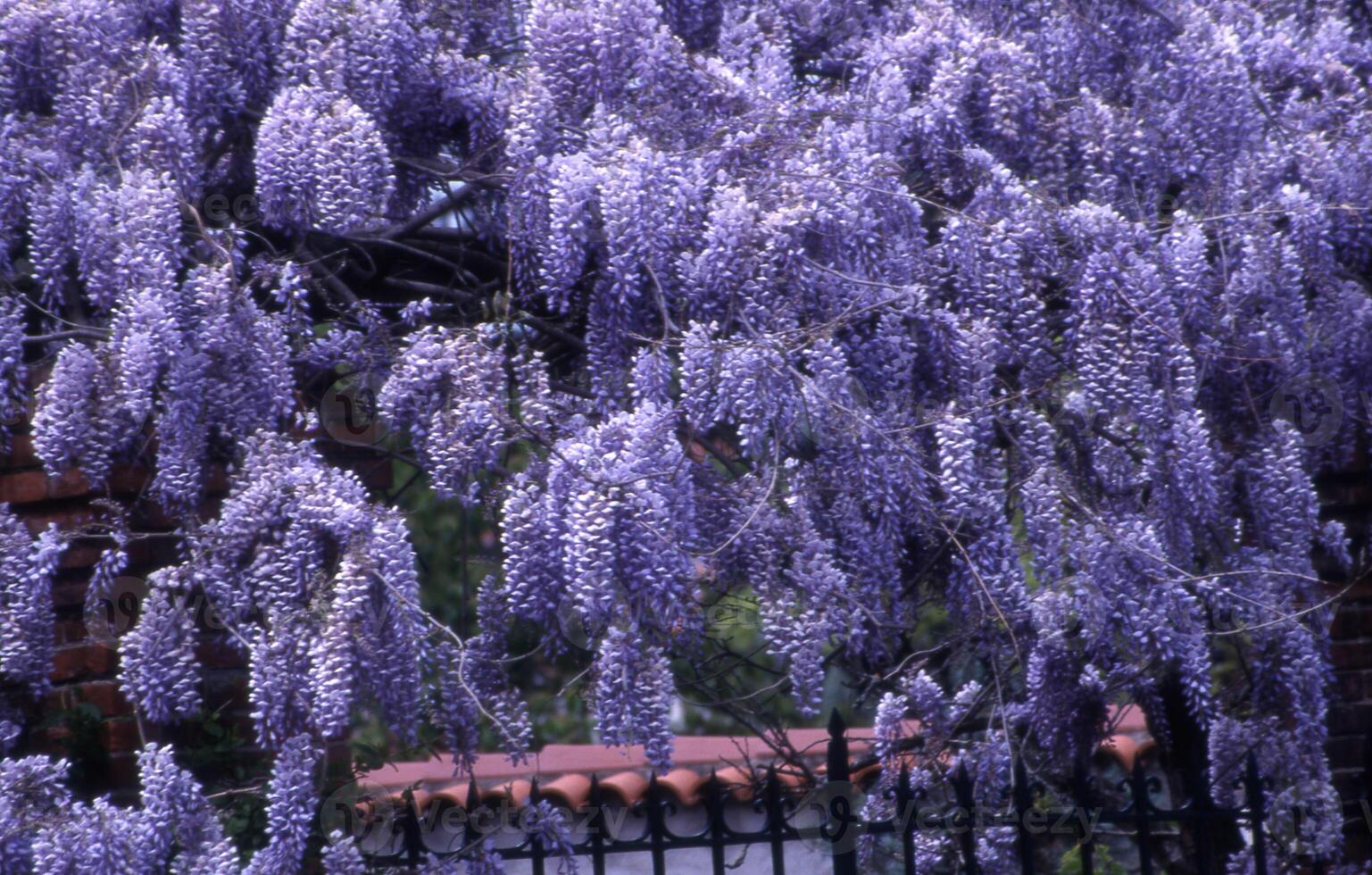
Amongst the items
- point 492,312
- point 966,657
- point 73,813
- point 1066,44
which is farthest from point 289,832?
point 1066,44

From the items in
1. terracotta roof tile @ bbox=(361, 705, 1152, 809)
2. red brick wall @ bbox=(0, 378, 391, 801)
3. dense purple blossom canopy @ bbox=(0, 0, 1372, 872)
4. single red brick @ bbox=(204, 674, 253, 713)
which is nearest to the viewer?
dense purple blossom canopy @ bbox=(0, 0, 1372, 872)

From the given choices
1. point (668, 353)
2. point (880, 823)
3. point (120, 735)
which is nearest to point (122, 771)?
point (120, 735)

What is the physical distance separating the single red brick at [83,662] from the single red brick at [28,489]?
0.31m

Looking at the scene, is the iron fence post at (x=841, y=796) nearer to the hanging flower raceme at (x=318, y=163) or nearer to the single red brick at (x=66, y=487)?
the hanging flower raceme at (x=318, y=163)

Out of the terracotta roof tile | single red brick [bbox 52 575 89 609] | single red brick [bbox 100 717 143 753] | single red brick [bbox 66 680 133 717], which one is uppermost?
single red brick [bbox 52 575 89 609]

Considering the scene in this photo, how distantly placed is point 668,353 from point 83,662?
1.37 m

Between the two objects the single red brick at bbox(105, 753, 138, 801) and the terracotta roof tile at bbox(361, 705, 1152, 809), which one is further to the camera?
the terracotta roof tile at bbox(361, 705, 1152, 809)

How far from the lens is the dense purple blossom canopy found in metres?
2.26

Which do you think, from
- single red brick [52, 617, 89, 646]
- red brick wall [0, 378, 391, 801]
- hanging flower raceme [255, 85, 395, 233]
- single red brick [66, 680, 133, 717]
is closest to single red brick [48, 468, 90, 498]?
red brick wall [0, 378, 391, 801]

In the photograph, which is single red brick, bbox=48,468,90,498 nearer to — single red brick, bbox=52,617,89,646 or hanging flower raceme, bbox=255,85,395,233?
single red brick, bbox=52,617,89,646

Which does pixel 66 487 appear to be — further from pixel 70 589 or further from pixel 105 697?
pixel 105 697

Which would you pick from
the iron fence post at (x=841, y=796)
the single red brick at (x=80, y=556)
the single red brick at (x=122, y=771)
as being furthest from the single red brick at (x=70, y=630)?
the iron fence post at (x=841, y=796)

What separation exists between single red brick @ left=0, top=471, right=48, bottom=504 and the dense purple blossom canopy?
162 millimetres

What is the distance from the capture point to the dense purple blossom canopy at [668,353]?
7.42 feet
